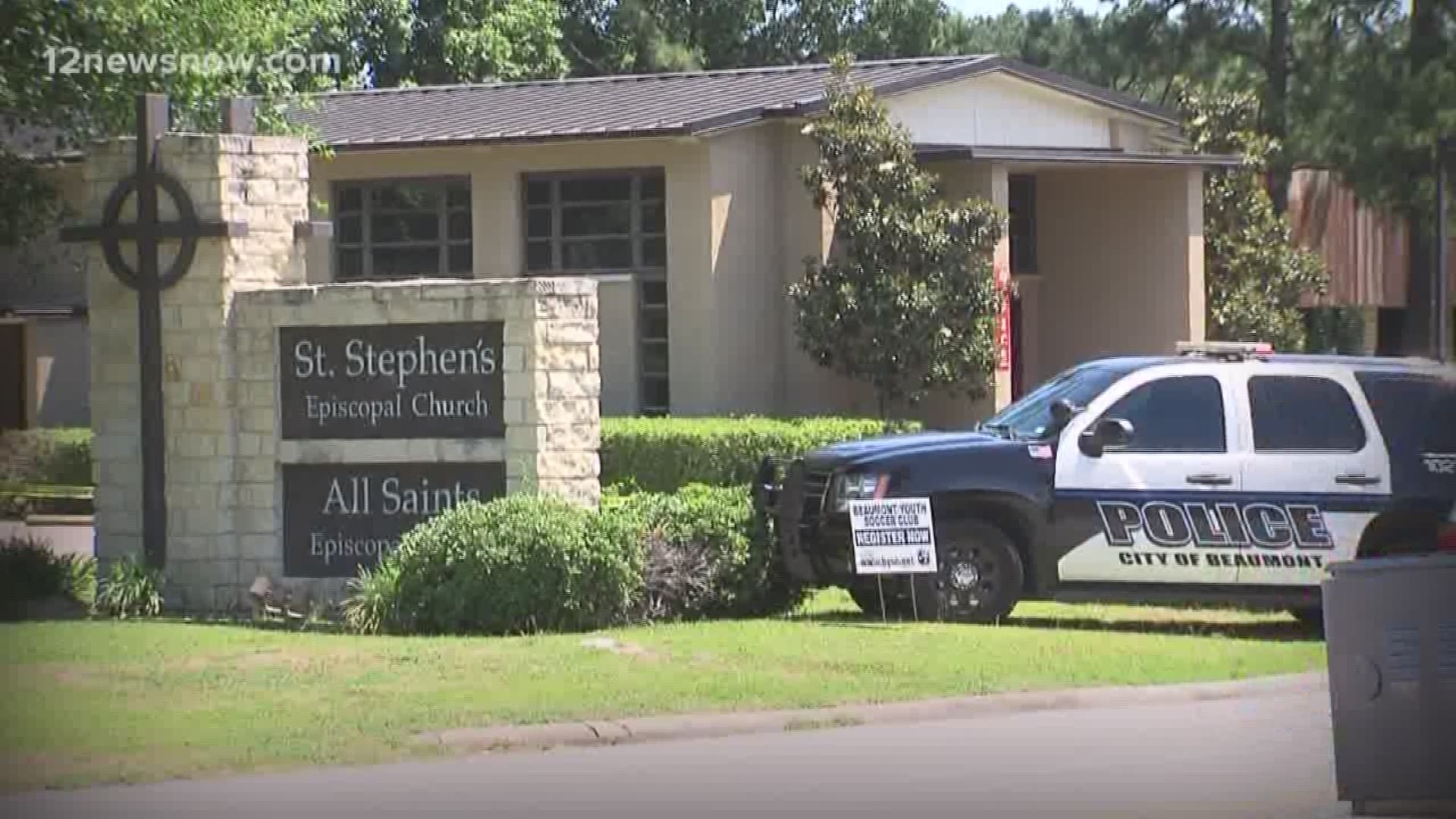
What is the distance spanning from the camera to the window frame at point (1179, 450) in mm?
16203

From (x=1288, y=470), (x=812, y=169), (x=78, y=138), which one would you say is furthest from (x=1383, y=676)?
(x=812, y=169)

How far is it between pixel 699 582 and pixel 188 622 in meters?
3.52

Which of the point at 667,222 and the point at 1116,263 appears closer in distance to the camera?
the point at 667,222

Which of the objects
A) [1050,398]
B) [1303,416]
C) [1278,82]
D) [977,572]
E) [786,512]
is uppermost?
[1278,82]

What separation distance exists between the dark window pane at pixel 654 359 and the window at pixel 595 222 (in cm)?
99

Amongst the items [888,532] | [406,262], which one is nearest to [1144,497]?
[888,532]

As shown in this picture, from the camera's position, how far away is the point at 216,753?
10.9 m

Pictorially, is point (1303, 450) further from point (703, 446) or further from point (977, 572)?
point (703, 446)

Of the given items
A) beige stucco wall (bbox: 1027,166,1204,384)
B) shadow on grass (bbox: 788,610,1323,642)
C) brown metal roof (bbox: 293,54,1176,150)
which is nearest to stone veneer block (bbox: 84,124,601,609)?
shadow on grass (bbox: 788,610,1323,642)

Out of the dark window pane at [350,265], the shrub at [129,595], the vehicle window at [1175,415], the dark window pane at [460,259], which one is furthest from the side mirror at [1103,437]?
the dark window pane at [350,265]

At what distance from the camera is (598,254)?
29.7 m

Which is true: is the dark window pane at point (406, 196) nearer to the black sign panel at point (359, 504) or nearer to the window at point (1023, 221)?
the window at point (1023, 221)

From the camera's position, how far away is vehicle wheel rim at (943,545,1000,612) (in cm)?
1622

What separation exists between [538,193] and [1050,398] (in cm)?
1422
